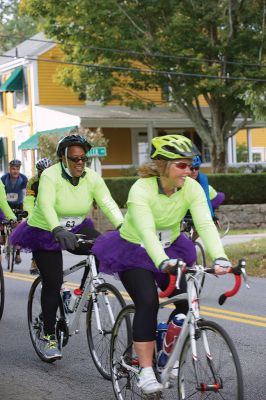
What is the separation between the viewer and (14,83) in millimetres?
38562

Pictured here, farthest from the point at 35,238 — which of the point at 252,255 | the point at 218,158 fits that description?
the point at 218,158

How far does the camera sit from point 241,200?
27594mm

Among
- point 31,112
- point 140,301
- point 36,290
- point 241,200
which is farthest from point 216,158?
point 140,301

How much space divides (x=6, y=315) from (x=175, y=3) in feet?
62.9

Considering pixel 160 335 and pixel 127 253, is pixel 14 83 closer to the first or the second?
pixel 127 253

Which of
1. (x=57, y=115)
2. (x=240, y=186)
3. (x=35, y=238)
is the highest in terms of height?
(x=57, y=115)

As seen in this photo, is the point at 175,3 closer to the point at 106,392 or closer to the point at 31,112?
the point at 31,112

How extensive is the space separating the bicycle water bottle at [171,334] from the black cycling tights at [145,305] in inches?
3.6

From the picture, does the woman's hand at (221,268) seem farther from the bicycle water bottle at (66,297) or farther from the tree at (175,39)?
the tree at (175,39)

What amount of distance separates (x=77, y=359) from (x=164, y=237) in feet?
7.98

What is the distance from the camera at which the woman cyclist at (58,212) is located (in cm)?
687

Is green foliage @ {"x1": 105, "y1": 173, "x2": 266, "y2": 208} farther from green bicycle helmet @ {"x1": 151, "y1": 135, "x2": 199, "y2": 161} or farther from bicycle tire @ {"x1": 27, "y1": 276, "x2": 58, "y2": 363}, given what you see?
green bicycle helmet @ {"x1": 151, "y1": 135, "x2": 199, "y2": 161}

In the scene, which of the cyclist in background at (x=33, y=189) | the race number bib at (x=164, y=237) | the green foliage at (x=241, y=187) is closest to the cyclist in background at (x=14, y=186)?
A: the cyclist in background at (x=33, y=189)

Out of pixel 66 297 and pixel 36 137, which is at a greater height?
pixel 36 137
